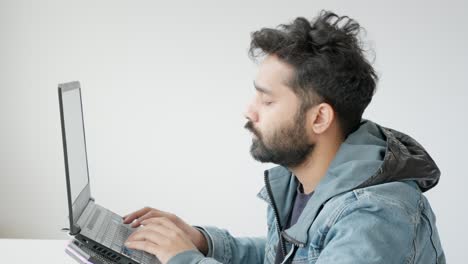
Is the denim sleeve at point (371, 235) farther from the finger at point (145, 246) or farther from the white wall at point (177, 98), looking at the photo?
the white wall at point (177, 98)

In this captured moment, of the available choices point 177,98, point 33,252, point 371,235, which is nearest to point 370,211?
point 371,235

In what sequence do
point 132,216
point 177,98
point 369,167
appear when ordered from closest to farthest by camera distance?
1. point 369,167
2. point 132,216
3. point 177,98

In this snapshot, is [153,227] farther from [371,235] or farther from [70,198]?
[371,235]

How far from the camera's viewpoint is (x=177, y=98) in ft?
10.5

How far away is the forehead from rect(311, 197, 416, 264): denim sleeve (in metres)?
0.35

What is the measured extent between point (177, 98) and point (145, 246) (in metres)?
2.06

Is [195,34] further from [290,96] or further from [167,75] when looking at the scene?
[290,96]

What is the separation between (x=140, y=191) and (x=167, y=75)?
0.70 metres

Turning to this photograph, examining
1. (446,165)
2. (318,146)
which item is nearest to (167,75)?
(446,165)

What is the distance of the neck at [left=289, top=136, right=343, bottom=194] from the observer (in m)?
1.32

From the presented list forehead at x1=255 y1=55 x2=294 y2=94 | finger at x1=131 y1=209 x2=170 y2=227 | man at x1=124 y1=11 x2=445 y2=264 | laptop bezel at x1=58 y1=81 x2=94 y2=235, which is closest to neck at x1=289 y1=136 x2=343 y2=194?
man at x1=124 y1=11 x2=445 y2=264

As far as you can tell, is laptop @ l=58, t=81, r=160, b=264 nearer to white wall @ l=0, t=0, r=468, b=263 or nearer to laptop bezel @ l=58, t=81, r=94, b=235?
laptop bezel @ l=58, t=81, r=94, b=235

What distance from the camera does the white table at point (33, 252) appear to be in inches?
55.4

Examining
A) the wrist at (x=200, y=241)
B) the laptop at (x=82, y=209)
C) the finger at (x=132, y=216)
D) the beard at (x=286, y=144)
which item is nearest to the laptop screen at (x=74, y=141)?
the laptop at (x=82, y=209)
